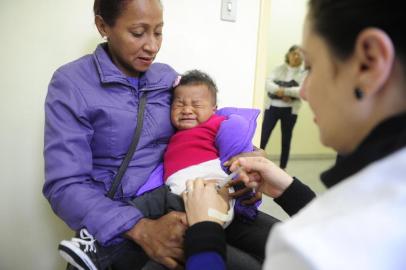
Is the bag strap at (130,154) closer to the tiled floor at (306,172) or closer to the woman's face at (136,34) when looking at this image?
the woman's face at (136,34)

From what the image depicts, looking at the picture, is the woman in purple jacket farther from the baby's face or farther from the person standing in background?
the person standing in background

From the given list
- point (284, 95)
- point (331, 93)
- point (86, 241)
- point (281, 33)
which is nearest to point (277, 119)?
point (284, 95)

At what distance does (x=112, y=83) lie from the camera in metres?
0.98

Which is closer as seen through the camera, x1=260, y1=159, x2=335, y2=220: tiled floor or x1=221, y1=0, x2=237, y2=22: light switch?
x1=221, y1=0, x2=237, y2=22: light switch

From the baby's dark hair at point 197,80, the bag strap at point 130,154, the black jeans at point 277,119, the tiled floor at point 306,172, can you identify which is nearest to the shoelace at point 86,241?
the bag strap at point 130,154

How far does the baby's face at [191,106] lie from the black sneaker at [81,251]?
1.55ft

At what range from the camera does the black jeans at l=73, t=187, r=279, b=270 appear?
2.87ft

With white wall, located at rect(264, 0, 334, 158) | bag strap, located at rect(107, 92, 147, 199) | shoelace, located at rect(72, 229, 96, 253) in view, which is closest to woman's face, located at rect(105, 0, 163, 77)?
bag strap, located at rect(107, 92, 147, 199)

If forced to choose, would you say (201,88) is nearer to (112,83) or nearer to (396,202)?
(112,83)

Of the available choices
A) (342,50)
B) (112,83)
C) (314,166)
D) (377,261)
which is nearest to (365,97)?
(342,50)

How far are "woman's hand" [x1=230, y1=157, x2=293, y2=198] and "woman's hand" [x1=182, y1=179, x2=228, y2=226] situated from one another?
9cm

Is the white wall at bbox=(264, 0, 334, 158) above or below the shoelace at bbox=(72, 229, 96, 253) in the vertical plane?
above

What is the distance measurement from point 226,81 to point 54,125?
813 millimetres

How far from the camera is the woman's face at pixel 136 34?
0.95 m
